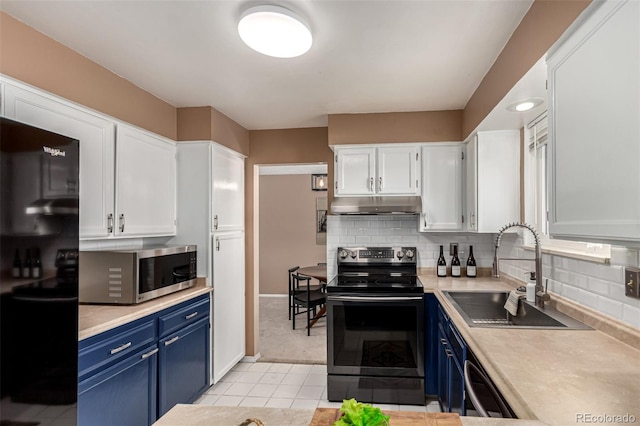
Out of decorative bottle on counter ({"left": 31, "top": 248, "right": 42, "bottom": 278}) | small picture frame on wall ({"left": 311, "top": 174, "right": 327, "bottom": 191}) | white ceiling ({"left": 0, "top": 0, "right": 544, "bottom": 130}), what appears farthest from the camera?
small picture frame on wall ({"left": 311, "top": 174, "right": 327, "bottom": 191})

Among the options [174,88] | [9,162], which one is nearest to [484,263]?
[174,88]

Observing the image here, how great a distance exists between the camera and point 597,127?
1056 mm

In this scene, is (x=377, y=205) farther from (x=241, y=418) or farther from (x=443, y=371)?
(x=241, y=418)

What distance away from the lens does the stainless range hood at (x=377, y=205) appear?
312cm

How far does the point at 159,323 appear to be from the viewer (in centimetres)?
237

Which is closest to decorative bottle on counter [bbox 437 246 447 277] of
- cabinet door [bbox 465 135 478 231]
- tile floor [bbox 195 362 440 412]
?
cabinet door [bbox 465 135 478 231]

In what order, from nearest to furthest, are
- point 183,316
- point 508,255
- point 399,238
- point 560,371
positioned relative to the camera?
point 560,371
point 183,316
point 508,255
point 399,238

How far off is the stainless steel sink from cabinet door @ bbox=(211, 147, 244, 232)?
77.6 inches

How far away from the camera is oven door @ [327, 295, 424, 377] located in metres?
2.81

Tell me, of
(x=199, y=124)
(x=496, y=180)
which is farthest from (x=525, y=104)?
(x=199, y=124)

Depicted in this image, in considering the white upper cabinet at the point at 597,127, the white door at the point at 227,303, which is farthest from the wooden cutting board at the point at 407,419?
the white door at the point at 227,303

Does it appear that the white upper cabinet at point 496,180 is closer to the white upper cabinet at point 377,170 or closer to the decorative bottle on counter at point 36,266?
the white upper cabinet at point 377,170

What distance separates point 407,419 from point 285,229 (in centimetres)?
583

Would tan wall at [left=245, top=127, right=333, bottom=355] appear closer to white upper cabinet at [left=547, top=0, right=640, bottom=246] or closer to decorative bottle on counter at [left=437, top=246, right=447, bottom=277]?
decorative bottle on counter at [left=437, top=246, right=447, bottom=277]
